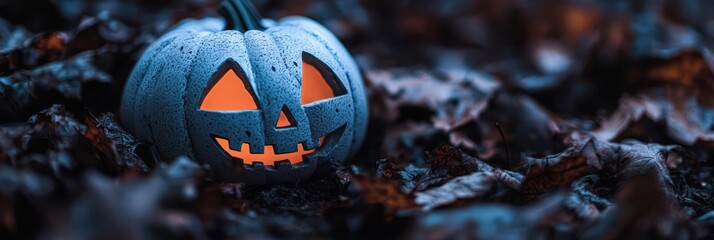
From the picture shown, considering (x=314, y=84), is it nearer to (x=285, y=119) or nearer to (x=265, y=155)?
(x=285, y=119)

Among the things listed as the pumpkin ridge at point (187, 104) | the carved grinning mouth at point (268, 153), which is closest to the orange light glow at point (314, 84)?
the carved grinning mouth at point (268, 153)

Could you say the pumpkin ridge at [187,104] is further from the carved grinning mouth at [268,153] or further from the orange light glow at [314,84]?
the orange light glow at [314,84]

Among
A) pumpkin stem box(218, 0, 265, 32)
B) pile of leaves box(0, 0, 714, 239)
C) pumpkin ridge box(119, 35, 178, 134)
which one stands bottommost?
pile of leaves box(0, 0, 714, 239)

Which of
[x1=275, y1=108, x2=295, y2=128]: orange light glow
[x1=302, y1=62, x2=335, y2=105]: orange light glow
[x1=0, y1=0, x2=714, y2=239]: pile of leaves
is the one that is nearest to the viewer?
[x1=0, y1=0, x2=714, y2=239]: pile of leaves

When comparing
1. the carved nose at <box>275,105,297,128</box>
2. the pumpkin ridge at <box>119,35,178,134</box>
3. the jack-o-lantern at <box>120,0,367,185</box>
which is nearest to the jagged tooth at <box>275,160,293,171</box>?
the jack-o-lantern at <box>120,0,367,185</box>

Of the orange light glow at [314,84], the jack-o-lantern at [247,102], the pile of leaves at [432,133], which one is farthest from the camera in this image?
the orange light glow at [314,84]

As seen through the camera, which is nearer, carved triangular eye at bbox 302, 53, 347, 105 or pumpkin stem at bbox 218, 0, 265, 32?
carved triangular eye at bbox 302, 53, 347, 105

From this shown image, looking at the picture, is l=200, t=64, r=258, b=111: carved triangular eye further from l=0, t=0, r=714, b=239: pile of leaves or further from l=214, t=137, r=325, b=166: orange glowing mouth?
l=0, t=0, r=714, b=239: pile of leaves
